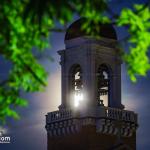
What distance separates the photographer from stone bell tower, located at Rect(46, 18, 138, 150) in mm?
57938

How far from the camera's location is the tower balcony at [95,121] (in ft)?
190

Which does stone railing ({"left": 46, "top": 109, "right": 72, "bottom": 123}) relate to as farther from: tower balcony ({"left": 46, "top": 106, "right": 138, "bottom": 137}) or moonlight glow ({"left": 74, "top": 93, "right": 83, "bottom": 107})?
moonlight glow ({"left": 74, "top": 93, "right": 83, "bottom": 107})

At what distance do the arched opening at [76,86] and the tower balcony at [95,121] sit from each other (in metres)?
0.85

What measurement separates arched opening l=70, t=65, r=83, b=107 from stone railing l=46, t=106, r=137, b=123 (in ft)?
2.47

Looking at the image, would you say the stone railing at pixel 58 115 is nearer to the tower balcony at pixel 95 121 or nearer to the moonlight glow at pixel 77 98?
the tower balcony at pixel 95 121

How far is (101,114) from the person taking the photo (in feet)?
189

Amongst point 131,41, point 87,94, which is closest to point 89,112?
point 87,94

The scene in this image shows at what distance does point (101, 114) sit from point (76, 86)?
9.70 feet

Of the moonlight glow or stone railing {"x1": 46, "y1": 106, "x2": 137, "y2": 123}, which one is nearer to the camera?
stone railing {"x1": 46, "y1": 106, "x2": 137, "y2": 123}

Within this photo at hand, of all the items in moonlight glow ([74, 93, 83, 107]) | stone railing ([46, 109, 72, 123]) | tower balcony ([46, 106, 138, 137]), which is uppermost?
moonlight glow ([74, 93, 83, 107])

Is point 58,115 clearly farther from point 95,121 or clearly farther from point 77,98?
point 95,121

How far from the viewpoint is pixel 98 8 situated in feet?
41.7

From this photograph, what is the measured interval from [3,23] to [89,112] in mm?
45112

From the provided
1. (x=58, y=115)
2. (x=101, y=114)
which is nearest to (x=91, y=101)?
(x=101, y=114)
